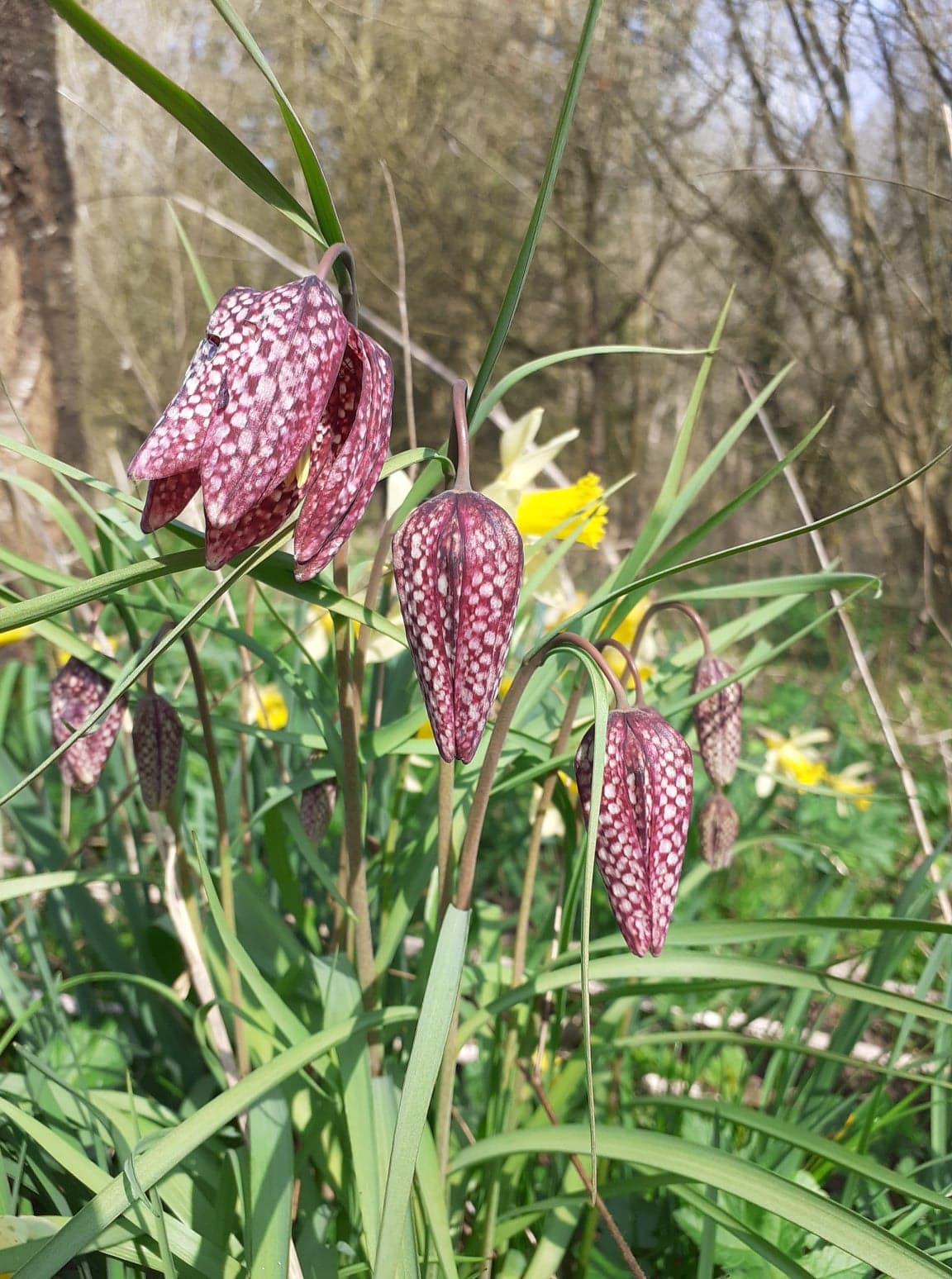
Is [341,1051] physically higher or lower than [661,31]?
lower

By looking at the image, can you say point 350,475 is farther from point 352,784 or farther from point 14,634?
point 14,634

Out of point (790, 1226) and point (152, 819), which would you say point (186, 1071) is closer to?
point (152, 819)

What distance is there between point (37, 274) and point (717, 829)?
1976 mm

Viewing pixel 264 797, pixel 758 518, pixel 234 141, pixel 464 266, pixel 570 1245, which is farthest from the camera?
pixel 464 266

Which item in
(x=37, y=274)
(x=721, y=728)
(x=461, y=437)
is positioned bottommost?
(x=721, y=728)

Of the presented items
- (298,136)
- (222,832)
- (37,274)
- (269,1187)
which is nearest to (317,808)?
(222,832)

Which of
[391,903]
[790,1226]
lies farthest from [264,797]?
[790,1226]

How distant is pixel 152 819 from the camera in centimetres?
125

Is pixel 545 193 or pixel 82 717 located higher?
pixel 545 193

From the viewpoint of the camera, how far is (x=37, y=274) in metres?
2.19

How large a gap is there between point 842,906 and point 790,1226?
1.91ft

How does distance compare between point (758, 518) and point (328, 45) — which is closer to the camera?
point (328, 45)

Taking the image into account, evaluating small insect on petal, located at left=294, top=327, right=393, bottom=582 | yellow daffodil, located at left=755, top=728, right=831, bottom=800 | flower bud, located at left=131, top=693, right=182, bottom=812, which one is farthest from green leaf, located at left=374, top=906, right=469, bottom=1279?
yellow daffodil, located at left=755, top=728, right=831, bottom=800

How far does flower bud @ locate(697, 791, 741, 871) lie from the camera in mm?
1158
